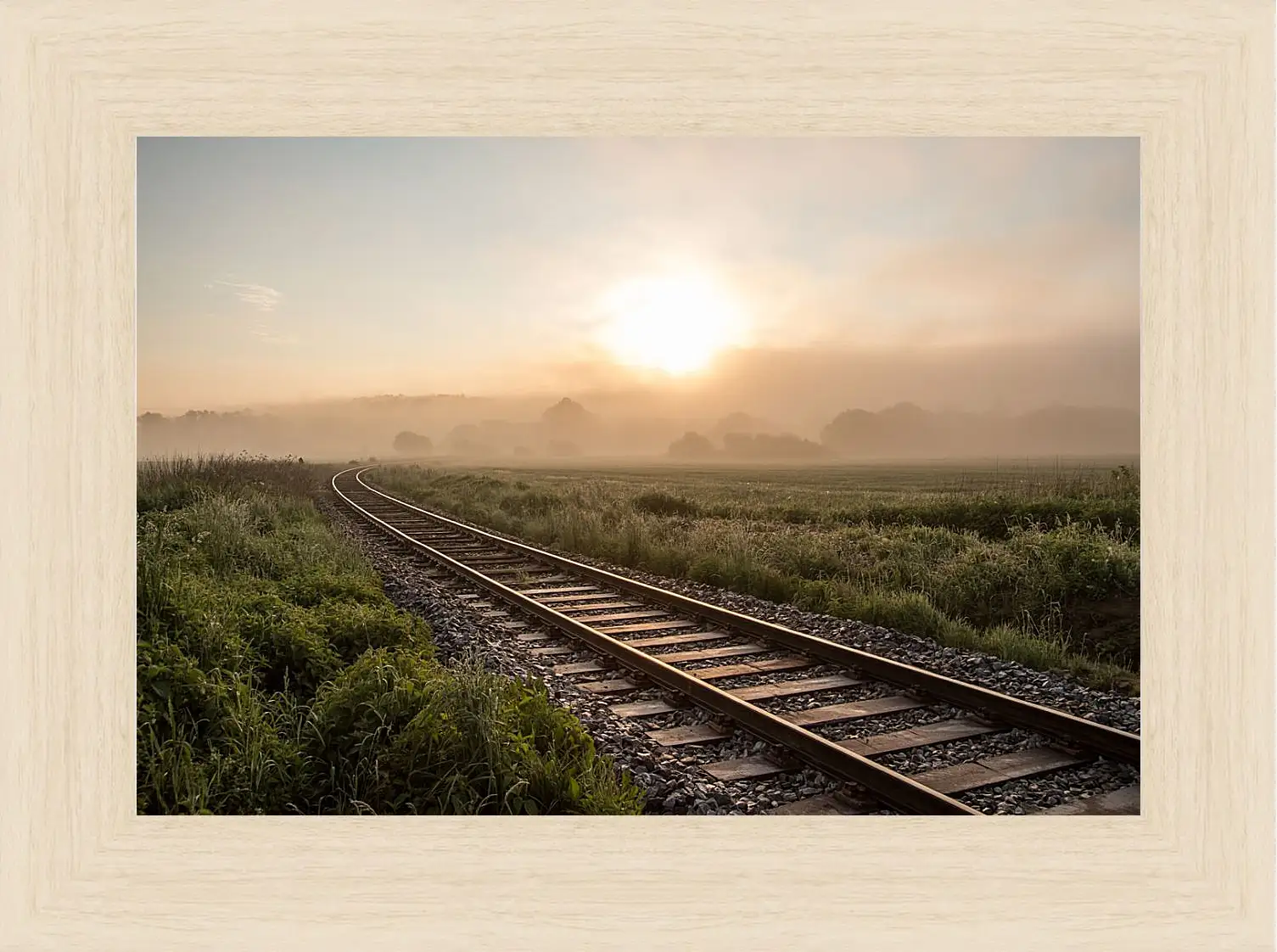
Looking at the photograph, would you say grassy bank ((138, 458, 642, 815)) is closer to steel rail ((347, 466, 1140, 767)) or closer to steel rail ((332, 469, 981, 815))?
steel rail ((332, 469, 981, 815))

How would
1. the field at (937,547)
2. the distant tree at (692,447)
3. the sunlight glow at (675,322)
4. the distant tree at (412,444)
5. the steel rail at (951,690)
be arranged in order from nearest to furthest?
the steel rail at (951,690), the sunlight glow at (675,322), the field at (937,547), the distant tree at (412,444), the distant tree at (692,447)

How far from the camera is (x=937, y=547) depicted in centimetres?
642

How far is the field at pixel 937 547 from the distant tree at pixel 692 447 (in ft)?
3.13

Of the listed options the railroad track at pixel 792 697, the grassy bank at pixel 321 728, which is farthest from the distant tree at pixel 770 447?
the grassy bank at pixel 321 728

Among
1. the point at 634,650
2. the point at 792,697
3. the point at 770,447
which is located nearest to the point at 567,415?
the point at 770,447

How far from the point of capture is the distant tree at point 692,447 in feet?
19.7

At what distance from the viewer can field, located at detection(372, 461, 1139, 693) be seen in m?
4.68

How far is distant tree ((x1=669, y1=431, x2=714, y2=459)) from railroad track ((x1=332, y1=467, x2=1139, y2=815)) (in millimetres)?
1310

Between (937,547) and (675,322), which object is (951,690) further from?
(937,547)

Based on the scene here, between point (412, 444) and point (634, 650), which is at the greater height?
point (412, 444)

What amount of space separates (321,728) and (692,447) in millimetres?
4311

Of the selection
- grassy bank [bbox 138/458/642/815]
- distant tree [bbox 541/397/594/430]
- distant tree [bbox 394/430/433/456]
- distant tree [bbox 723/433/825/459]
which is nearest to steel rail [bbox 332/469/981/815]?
grassy bank [bbox 138/458/642/815]

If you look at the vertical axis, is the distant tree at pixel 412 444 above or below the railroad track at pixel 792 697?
above

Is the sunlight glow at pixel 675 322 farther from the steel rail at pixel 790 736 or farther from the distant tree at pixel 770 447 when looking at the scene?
the distant tree at pixel 770 447
